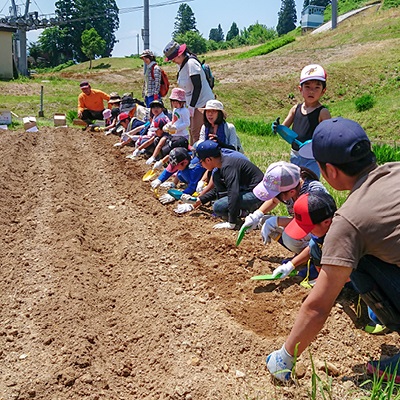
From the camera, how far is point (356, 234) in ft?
6.59

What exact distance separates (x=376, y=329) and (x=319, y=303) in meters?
0.94

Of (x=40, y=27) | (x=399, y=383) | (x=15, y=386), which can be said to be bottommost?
(x=15, y=386)

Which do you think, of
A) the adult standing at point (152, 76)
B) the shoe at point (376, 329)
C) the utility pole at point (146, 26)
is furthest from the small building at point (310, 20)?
the shoe at point (376, 329)

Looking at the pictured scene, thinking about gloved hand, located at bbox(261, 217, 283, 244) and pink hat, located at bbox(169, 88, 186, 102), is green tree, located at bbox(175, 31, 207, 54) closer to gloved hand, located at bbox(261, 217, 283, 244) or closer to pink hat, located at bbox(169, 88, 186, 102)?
pink hat, located at bbox(169, 88, 186, 102)

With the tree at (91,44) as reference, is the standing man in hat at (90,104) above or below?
below

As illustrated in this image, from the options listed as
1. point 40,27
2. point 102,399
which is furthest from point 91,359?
point 40,27

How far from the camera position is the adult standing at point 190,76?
22.1ft

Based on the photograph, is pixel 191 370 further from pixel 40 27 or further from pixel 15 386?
pixel 40 27

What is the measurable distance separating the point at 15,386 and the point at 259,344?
132 centimetres

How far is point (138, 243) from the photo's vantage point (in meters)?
4.54

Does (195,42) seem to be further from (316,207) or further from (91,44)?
(316,207)

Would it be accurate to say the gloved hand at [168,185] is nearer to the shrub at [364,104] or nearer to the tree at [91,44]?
the shrub at [364,104]

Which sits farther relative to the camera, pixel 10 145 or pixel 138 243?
pixel 10 145

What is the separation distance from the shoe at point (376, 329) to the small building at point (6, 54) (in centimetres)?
2890
